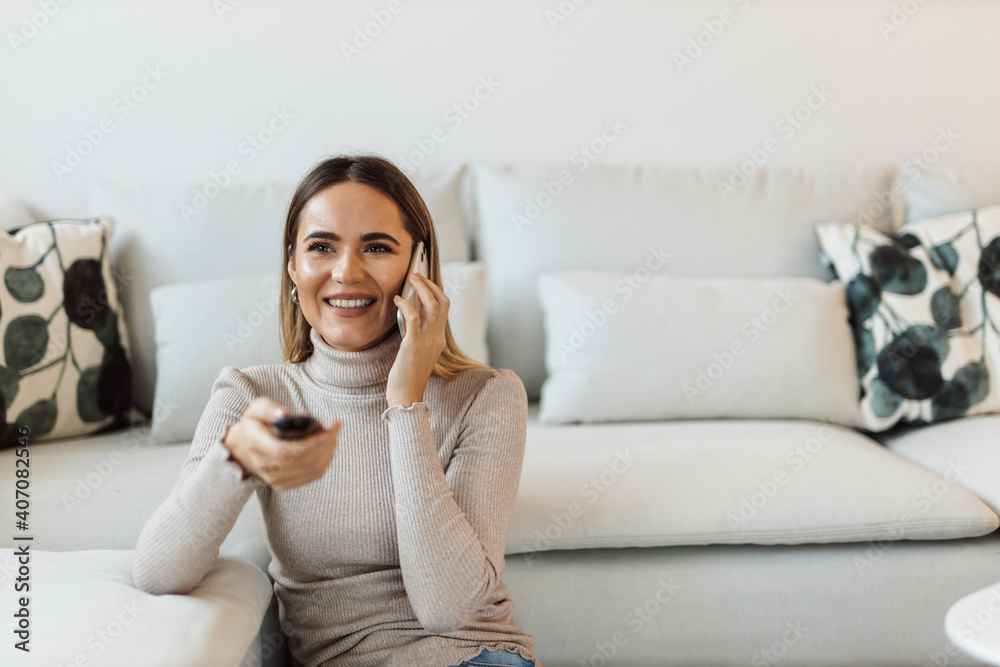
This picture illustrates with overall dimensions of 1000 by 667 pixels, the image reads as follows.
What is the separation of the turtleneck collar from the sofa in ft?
1.17

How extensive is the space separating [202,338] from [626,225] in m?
1.11

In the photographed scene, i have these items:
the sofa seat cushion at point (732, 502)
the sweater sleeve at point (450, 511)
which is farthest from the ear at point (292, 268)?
→ the sofa seat cushion at point (732, 502)

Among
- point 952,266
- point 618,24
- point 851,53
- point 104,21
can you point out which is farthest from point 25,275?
point 851,53

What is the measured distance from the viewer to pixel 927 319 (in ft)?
6.22

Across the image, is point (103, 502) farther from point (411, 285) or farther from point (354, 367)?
point (411, 285)

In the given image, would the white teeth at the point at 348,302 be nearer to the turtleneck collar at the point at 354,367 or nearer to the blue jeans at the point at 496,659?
the turtleneck collar at the point at 354,367

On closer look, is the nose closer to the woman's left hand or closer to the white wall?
the woman's left hand

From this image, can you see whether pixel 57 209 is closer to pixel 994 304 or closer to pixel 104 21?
pixel 104 21

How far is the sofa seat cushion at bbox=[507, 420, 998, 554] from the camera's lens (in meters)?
1.41

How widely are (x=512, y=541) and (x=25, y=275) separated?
4.18ft

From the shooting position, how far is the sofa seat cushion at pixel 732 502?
1407 millimetres

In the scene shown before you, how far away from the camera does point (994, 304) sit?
1913 millimetres

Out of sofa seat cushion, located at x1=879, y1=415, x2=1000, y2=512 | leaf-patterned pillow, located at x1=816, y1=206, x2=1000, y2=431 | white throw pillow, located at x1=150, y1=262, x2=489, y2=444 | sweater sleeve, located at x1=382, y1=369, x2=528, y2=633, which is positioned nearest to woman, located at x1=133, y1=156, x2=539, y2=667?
sweater sleeve, located at x1=382, y1=369, x2=528, y2=633

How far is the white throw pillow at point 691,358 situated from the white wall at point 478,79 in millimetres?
669
